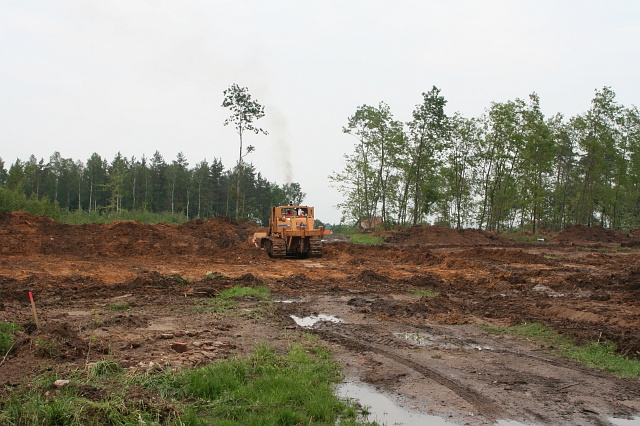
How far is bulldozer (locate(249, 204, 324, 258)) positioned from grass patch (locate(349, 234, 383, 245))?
14174 mm

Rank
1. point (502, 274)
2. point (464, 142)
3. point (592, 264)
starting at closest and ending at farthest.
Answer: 1. point (502, 274)
2. point (592, 264)
3. point (464, 142)

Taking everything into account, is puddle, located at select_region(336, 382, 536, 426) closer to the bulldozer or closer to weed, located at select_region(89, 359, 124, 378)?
weed, located at select_region(89, 359, 124, 378)

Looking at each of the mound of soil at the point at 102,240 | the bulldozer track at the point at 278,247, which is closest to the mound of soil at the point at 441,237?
the mound of soil at the point at 102,240

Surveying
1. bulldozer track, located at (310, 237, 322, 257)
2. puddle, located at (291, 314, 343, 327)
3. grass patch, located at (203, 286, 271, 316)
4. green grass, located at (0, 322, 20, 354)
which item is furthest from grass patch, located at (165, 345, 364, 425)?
bulldozer track, located at (310, 237, 322, 257)

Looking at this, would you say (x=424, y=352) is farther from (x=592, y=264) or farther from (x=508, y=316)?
(x=592, y=264)

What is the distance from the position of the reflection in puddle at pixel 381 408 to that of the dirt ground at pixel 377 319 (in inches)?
7.0

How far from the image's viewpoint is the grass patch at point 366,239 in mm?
39562

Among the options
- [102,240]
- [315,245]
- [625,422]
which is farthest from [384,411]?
[102,240]

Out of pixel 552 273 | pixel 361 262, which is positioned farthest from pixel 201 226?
pixel 552 273

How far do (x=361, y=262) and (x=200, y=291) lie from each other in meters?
11.4

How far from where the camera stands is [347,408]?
5.61 metres

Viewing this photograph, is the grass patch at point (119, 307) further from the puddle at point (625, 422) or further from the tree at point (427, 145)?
the tree at point (427, 145)

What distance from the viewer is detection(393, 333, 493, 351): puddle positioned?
8.55 metres

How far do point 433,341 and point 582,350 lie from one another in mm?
2362
